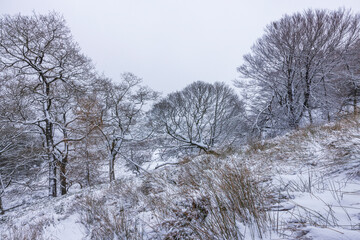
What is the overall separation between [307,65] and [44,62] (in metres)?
15.8

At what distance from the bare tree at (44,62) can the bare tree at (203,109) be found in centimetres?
628

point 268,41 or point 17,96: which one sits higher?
point 268,41

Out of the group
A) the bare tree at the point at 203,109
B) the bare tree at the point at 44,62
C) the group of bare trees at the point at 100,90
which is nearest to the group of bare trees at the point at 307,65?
the group of bare trees at the point at 100,90

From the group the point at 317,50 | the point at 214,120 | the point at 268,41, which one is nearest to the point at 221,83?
the point at 214,120

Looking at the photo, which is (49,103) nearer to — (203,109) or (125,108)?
(125,108)

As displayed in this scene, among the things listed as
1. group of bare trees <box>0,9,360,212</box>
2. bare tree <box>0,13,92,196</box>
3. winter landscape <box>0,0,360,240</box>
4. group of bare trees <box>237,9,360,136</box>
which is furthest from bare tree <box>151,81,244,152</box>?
bare tree <box>0,13,92,196</box>

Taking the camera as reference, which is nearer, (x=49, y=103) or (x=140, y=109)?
(x=49, y=103)

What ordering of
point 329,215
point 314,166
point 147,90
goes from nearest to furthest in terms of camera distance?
point 329,215
point 314,166
point 147,90

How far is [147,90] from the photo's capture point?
1265 cm

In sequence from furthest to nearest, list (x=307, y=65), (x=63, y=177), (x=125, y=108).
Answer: (x=125, y=108) < (x=63, y=177) < (x=307, y=65)

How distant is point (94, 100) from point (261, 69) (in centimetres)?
1117

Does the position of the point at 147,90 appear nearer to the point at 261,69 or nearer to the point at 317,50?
the point at 261,69

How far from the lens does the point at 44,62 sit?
9.00 m

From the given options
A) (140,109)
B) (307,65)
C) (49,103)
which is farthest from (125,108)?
(307,65)
